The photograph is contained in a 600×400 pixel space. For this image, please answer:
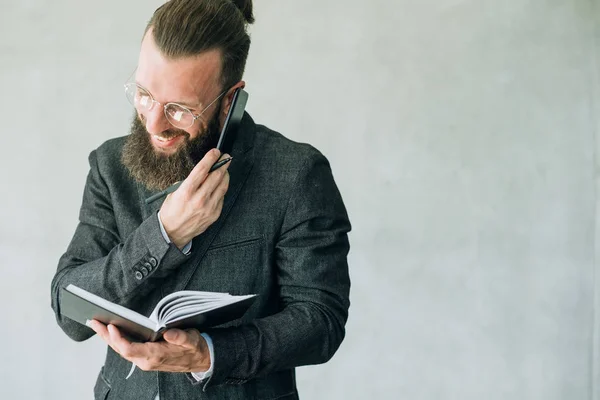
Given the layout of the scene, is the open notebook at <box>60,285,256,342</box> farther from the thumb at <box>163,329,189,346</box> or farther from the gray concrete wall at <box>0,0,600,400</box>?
the gray concrete wall at <box>0,0,600,400</box>

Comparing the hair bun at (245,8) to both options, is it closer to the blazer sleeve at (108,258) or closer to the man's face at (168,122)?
the man's face at (168,122)

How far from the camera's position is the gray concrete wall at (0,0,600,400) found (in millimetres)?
3115

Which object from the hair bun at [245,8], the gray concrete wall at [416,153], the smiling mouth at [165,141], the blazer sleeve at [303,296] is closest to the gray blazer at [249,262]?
the blazer sleeve at [303,296]

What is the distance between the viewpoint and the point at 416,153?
10.3 ft

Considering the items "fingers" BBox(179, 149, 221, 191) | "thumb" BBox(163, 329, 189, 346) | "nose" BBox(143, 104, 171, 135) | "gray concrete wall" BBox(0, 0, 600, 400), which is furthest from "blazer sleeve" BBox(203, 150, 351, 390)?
"gray concrete wall" BBox(0, 0, 600, 400)

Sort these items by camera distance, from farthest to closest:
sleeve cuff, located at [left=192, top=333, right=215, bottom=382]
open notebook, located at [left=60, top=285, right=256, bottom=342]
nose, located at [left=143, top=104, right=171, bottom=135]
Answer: nose, located at [left=143, top=104, right=171, bottom=135], sleeve cuff, located at [left=192, top=333, right=215, bottom=382], open notebook, located at [left=60, top=285, right=256, bottom=342]

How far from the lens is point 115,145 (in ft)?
6.02

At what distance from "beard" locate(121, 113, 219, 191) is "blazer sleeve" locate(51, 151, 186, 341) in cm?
12

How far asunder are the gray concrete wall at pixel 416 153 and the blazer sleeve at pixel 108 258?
148 cm

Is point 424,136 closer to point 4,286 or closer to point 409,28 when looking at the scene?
point 409,28

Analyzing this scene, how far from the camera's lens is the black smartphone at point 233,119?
1.63 meters

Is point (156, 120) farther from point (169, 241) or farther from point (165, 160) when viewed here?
point (169, 241)

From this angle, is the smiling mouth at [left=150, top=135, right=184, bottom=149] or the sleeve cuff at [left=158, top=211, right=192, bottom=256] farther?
the smiling mouth at [left=150, top=135, right=184, bottom=149]

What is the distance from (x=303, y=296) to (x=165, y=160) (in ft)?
1.46
